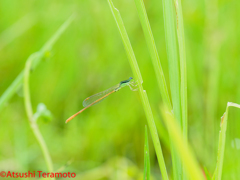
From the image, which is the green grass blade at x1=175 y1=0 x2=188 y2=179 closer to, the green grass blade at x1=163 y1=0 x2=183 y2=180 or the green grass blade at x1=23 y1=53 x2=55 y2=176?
the green grass blade at x1=163 y1=0 x2=183 y2=180

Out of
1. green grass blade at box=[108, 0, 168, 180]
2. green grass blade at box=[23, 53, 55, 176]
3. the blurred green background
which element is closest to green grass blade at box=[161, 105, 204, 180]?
green grass blade at box=[108, 0, 168, 180]

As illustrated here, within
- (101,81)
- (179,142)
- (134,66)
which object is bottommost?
(179,142)

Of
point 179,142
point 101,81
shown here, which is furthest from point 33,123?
point 101,81

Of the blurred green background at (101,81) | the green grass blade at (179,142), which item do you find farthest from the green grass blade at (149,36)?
Answer: the blurred green background at (101,81)

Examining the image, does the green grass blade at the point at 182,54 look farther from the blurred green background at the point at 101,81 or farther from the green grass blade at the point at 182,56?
the blurred green background at the point at 101,81

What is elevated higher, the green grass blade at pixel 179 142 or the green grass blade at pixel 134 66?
the green grass blade at pixel 134 66

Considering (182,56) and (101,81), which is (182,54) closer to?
(182,56)
